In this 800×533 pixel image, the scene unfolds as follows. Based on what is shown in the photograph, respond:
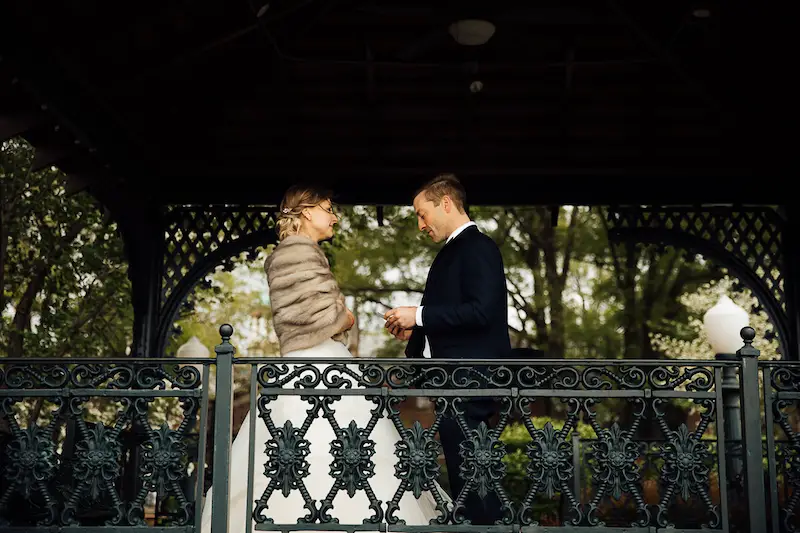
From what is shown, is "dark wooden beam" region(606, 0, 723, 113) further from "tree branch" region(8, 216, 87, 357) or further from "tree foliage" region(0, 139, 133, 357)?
"tree branch" region(8, 216, 87, 357)

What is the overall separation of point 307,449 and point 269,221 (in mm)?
5452

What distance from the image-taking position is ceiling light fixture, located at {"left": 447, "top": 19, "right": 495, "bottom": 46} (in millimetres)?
7723

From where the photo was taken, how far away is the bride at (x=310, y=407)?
5129 mm

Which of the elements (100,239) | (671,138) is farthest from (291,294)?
(100,239)

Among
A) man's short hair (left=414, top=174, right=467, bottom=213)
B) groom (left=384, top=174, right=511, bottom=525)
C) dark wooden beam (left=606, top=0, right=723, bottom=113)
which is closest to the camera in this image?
groom (left=384, top=174, right=511, bottom=525)

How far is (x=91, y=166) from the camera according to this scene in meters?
8.01

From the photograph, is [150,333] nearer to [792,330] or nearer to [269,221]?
[269,221]

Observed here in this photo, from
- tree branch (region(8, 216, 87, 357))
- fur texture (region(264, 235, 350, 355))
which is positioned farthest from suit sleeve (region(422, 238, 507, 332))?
tree branch (region(8, 216, 87, 357))

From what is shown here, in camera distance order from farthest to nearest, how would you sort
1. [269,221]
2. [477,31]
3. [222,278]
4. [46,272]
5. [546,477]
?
[222,278] < [46,272] < [269,221] < [477,31] < [546,477]

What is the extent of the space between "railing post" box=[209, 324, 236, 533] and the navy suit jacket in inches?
44.0

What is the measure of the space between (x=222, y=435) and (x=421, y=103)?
17.3 feet

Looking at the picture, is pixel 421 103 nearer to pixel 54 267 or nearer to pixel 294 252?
pixel 294 252

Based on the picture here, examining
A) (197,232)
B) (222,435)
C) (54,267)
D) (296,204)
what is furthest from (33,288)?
(222,435)

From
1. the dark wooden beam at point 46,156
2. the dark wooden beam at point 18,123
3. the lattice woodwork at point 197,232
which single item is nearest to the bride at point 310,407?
the dark wooden beam at point 18,123
